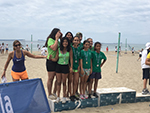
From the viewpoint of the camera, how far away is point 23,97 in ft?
11.4

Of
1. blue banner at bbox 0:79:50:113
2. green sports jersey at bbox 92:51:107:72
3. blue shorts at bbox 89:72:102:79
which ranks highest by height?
green sports jersey at bbox 92:51:107:72

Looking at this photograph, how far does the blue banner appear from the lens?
326 cm

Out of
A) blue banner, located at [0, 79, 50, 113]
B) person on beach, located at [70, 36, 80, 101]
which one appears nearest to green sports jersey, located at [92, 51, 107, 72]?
person on beach, located at [70, 36, 80, 101]

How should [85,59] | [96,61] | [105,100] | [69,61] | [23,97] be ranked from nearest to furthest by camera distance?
1. [23,97]
2. [69,61]
3. [85,59]
4. [96,61]
5. [105,100]

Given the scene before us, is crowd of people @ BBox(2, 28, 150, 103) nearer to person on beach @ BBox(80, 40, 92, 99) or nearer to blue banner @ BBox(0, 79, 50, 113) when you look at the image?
person on beach @ BBox(80, 40, 92, 99)

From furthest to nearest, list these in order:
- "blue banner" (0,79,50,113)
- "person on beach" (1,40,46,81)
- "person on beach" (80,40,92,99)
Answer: "person on beach" (80,40,92,99)
"person on beach" (1,40,46,81)
"blue banner" (0,79,50,113)

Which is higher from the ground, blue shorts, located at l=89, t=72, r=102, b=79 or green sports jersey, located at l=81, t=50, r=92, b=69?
green sports jersey, located at l=81, t=50, r=92, b=69

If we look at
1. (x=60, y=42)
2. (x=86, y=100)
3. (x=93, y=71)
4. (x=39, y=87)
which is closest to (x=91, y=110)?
(x=86, y=100)

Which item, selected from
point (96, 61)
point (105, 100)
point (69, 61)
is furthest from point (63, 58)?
point (105, 100)

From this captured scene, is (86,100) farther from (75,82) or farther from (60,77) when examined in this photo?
(60,77)

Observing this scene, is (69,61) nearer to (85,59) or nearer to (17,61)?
(85,59)

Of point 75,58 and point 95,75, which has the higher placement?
point 75,58

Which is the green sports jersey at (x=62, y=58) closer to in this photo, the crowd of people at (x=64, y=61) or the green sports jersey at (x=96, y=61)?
the crowd of people at (x=64, y=61)

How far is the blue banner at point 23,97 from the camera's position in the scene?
3256 mm
